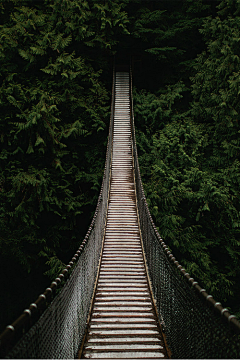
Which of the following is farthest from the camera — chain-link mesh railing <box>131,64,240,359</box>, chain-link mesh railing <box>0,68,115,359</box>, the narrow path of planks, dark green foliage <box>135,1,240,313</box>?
dark green foliage <box>135,1,240,313</box>

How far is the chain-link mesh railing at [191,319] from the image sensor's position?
1830mm

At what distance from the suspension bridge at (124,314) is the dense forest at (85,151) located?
3.56 meters

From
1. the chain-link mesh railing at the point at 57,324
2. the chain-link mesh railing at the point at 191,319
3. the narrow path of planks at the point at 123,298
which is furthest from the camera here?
the narrow path of planks at the point at 123,298

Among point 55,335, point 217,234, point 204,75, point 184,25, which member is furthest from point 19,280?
point 184,25

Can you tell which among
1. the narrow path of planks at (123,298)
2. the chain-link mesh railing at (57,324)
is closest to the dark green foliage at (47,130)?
the narrow path of planks at (123,298)

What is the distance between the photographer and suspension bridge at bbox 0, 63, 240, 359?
1927 mm

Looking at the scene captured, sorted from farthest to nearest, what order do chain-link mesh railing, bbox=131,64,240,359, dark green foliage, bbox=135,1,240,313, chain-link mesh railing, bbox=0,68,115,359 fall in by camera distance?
1. dark green foliage, bbox=135,1,240,313
2. chain-link mesh railing, bbox=131,64,240,359
3. chain-link mesh railing, bbox=0,68,115,359

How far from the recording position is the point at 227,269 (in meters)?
10.2

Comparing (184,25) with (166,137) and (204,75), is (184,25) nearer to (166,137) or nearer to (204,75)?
(204,75)

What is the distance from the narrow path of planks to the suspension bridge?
0.01 meters

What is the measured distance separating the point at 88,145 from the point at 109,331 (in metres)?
8.55

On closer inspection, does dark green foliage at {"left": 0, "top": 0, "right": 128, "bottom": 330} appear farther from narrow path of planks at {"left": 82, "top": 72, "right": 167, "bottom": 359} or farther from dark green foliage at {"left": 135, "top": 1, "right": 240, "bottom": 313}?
narrow path of planks at {"left": 82, "top": 72, "right": 167, "bottom": 359}

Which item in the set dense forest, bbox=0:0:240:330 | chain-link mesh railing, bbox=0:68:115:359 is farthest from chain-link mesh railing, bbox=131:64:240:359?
dense forest, bbox=0:0:240:330

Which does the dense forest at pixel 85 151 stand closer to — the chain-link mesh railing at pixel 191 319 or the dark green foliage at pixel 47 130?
the dark green foliage at pixel 47 130
